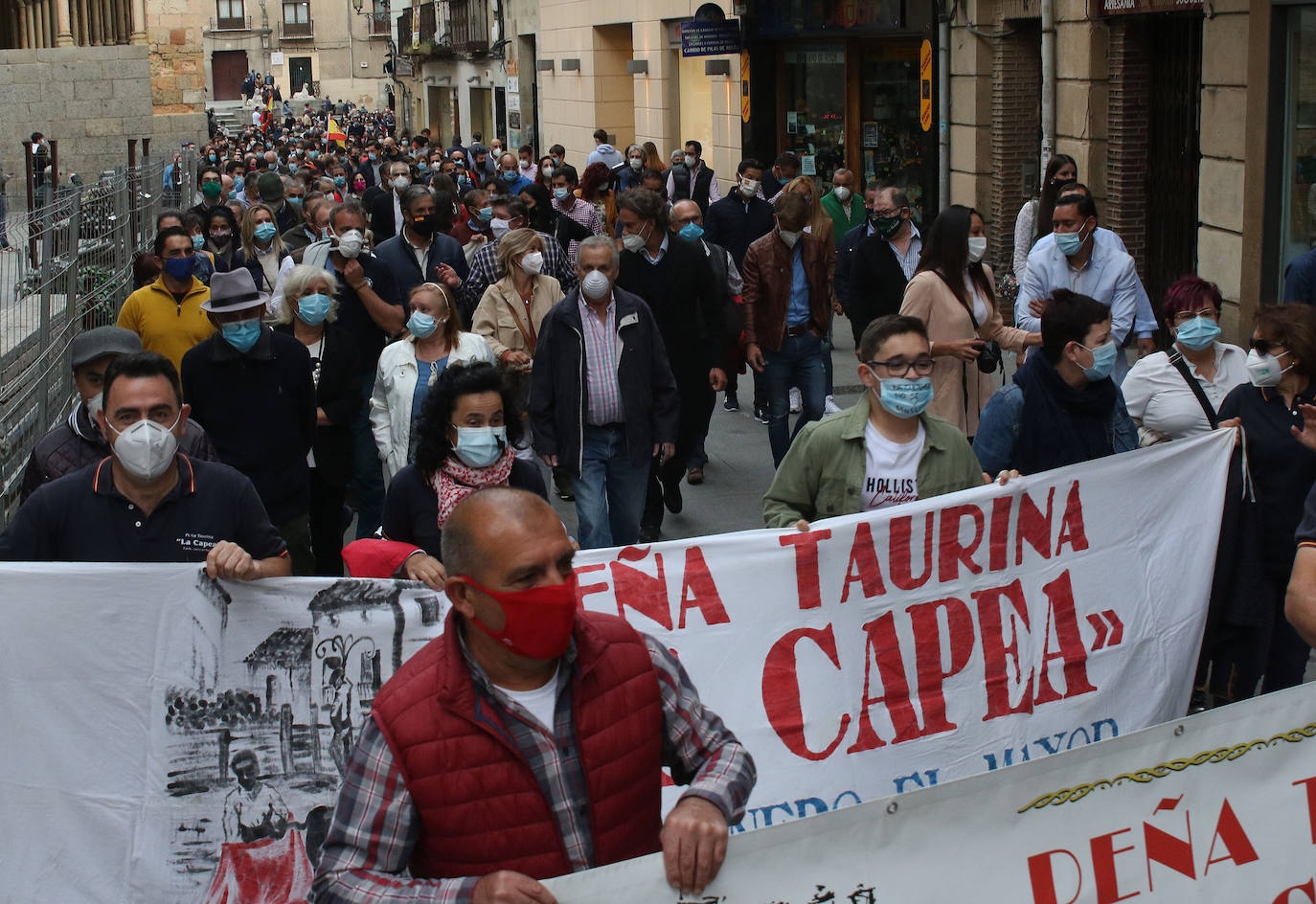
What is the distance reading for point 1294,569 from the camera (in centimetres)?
393

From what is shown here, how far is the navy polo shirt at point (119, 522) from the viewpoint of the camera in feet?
14.7

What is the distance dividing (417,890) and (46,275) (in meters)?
7.31

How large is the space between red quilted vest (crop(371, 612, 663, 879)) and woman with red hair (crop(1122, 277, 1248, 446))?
3614 mm

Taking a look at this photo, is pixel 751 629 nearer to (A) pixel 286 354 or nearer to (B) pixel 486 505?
(B) pixel 486 505

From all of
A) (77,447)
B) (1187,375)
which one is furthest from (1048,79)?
(77,447)

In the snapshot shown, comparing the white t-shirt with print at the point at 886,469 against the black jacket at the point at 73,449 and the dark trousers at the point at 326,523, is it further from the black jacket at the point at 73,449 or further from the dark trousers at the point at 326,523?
the dark trousers at the point at 326,523

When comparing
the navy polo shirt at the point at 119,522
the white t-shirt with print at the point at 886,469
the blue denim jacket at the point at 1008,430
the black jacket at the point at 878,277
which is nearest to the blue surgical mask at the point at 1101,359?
the blue denim jacket at the point at 1008,430

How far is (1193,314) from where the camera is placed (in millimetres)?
6242

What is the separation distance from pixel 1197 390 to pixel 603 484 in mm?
2767

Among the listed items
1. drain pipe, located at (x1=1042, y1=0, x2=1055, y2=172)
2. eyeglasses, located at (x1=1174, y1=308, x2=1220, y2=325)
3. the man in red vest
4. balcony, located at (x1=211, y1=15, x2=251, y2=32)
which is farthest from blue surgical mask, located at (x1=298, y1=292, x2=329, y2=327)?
balcony, located at (x1=211, y1=15, x2=251, y2=32)

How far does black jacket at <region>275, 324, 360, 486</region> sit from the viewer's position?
7.44m

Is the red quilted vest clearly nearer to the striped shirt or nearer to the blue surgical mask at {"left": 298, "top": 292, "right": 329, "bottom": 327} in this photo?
the striped shirt

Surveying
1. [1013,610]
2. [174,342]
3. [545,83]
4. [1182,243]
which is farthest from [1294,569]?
[545,83]

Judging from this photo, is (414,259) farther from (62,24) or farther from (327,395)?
(62,24)
